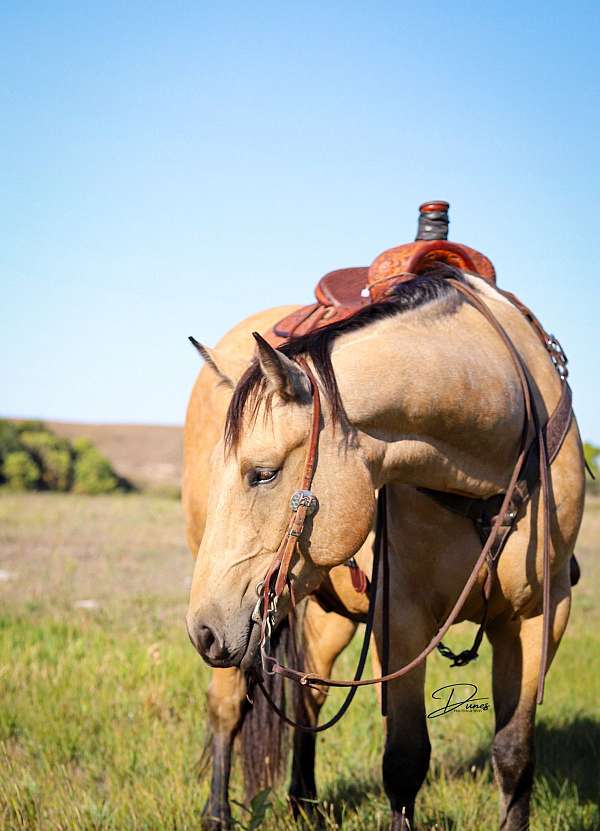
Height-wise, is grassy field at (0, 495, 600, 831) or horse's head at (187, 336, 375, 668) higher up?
horse's head at (187, 336, 375, 668)

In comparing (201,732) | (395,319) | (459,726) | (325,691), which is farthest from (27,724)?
(395,319)

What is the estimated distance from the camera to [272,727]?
355cm

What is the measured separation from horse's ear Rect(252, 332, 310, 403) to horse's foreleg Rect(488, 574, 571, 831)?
127cm

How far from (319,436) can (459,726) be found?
9.58 ft

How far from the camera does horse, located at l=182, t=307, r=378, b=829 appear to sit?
3264 millimetres

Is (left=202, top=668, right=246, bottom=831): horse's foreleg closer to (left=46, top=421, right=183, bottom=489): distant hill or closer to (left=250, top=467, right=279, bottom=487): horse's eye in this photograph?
(left=250, top=467, right=279, bottom=487): horse's eye

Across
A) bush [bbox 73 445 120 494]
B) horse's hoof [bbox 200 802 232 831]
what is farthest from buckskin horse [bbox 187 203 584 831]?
bush [bbox 73 445 120 494]

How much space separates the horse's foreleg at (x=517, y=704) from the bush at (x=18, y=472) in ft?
62.3

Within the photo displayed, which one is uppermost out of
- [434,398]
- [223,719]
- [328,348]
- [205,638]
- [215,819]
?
[328,348]

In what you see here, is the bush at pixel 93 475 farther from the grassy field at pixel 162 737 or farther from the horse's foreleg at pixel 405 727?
the horse's foreleg at pixel 405 727

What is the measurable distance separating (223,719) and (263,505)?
187 centimetres

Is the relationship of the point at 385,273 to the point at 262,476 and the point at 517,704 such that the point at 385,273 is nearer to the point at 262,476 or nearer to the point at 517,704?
the point at 262,476

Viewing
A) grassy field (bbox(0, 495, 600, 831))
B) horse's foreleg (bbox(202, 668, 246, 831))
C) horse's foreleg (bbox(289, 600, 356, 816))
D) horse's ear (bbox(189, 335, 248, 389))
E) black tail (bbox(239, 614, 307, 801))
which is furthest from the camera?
horse's foreleg (bbox(289, 600, 356, 816))

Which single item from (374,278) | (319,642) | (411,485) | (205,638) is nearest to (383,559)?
(411,485)
